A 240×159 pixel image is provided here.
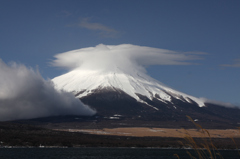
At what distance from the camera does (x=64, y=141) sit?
15162 centimetres

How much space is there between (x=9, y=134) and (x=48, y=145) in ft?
78.4

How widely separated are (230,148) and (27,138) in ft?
328

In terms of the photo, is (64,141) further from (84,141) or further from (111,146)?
(111,146)

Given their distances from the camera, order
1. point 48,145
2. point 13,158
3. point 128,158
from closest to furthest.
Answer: point 13,158 < point 128,158 < point 48,145

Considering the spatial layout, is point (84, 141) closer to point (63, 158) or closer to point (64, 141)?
point (64, 141)

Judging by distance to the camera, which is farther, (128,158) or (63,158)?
(128,158)

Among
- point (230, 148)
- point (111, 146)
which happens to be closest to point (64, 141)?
point (111, 146)

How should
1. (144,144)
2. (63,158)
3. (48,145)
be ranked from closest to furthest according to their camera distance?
1. (63,158)
2. (48,145)
3. (144,144)

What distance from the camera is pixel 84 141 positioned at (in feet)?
514

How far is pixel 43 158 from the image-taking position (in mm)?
83250

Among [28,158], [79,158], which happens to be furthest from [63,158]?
[28,158]

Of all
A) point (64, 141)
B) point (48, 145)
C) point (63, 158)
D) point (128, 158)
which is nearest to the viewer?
point (63, 158)

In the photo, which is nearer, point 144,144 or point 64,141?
point 64,141

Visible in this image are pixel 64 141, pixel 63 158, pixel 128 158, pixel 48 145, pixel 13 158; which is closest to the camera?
pixel 13 158
